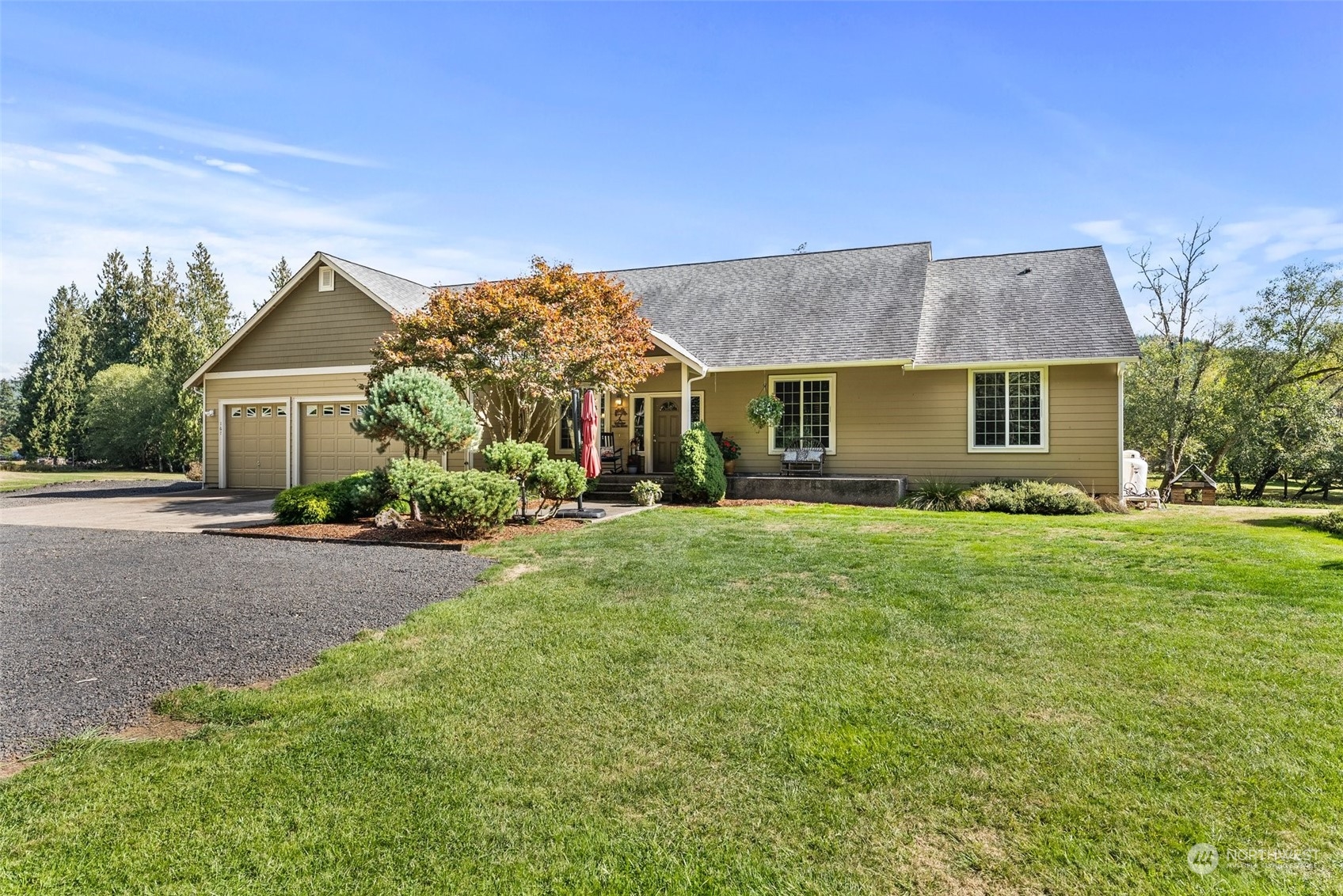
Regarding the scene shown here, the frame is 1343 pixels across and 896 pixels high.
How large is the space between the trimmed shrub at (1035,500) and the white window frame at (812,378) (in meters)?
3.06

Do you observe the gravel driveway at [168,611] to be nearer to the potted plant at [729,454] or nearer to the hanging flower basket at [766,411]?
the potted plant at [729,454]

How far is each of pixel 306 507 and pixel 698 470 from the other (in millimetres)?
6348

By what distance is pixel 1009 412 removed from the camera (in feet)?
44.5

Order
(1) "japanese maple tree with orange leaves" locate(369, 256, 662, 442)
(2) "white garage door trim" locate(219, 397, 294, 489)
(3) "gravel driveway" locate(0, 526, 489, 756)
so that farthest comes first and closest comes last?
1. (2) "white garage door trim" locate(219, 397, 294, 489)
2. (1) "japanese maple tree with orange leaves" locate(369, 256, 662, 442)
3. (3) "gravel driveway" locate(0, 526, 489, 756)

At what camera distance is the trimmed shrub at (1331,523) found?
8844mm

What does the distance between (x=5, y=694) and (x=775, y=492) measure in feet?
37.9

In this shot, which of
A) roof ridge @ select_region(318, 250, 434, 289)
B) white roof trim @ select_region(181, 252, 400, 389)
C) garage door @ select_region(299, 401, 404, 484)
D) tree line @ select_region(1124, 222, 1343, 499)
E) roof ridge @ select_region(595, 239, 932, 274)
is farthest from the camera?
roof ridge @ select_region(595, 239, 932, 274)

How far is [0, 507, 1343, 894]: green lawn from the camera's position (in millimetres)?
2180

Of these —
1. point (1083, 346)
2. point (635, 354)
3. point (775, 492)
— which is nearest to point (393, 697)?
point (635, 354)

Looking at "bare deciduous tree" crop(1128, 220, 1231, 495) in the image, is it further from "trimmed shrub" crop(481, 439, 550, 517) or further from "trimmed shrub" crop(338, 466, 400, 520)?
"trimmed shrub" crop(338, 466, 400, 520)

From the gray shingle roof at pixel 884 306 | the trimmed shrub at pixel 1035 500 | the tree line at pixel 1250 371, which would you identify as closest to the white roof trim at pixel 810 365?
the gray shingle roof at pixel 884 306

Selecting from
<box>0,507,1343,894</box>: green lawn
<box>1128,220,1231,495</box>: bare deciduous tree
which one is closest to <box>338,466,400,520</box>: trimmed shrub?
<box>0,507,1343,894</box>: green lawn

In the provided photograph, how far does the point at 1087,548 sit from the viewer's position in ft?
24.8

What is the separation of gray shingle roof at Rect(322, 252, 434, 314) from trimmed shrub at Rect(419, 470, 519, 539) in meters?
7.53
